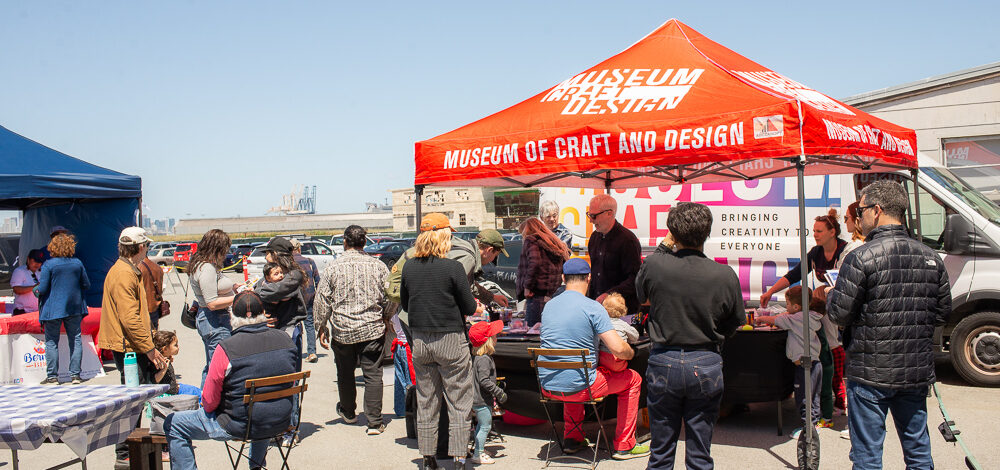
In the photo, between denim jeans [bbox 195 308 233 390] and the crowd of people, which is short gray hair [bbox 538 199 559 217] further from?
denim jeans [bbox 195 308 233 390]

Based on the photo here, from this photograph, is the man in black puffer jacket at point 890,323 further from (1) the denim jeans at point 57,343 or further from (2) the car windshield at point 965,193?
(1) the denim jeans at point 57,343

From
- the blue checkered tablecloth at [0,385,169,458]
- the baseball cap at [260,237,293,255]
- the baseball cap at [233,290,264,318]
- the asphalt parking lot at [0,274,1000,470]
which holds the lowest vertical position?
the asphalt parking lot at [0,274,1000,470]

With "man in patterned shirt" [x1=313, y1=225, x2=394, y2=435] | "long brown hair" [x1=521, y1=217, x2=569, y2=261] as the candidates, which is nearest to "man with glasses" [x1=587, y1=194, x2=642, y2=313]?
"long brown hair" [x1=521, y1=217, x2=569, y2=261]

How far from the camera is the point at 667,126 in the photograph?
17.0 ft

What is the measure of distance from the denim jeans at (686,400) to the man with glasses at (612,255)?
2229 mm

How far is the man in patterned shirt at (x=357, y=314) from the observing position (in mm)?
6008

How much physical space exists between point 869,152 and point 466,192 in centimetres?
9816

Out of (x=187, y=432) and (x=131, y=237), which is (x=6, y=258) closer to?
(x=131, y=237)

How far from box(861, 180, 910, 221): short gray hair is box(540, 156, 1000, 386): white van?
10.9ft

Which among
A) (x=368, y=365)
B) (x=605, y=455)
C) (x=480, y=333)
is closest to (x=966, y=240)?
(x=605, y=455)

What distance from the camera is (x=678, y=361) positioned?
385cm

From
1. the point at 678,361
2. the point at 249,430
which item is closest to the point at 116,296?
the point at 249,430

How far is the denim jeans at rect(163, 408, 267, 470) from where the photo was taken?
4.23 meters

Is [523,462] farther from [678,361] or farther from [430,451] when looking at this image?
[678,361]
